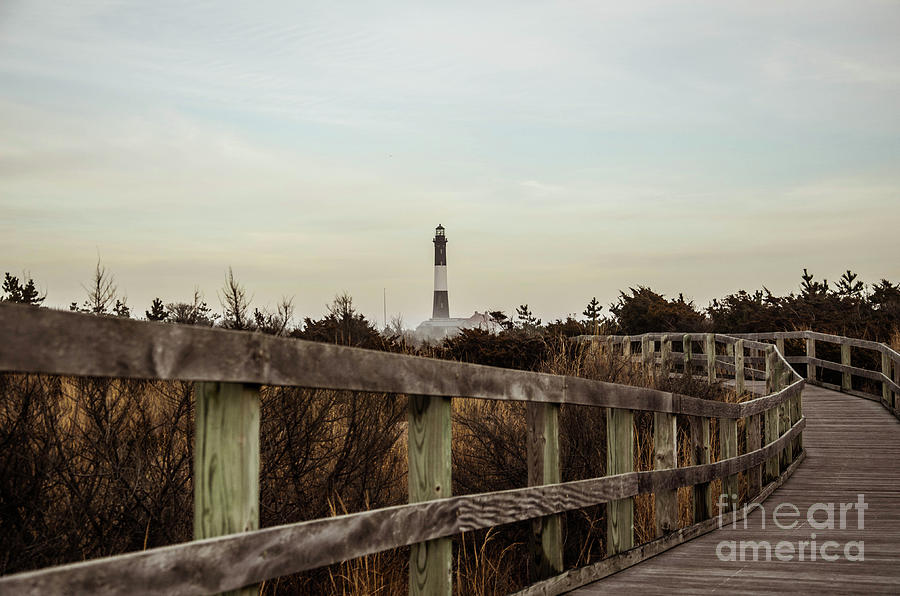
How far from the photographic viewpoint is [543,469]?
5062 millimetres

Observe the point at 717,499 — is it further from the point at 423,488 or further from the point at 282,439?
the point at 423,488

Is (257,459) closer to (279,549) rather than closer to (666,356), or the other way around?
Answer: (279,549)

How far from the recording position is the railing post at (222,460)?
8.91ft

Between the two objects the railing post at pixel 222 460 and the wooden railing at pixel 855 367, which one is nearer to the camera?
the railing post at pixel 222 460

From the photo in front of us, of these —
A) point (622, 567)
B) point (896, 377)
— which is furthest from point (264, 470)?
point (896, 377)

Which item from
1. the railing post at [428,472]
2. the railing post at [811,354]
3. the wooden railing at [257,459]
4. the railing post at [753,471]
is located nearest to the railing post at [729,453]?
the railing post at [753,471]

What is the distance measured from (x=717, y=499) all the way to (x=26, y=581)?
8.27 metres

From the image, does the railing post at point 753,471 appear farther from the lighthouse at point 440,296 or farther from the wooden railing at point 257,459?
the lighthouse at point 440,296

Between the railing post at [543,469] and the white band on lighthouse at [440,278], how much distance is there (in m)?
97.2

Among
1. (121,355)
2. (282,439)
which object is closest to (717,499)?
(282,439)

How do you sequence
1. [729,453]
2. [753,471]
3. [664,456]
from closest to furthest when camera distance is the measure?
1. [664,456]
2. [729,453]
3. [753,471]

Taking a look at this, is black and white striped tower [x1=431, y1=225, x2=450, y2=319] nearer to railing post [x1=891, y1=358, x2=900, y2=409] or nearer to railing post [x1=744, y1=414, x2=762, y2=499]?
railing post [x1=891, y1=358, x2=900, y2=409]

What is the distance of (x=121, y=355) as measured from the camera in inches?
93.6

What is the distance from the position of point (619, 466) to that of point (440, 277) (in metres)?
97.0
